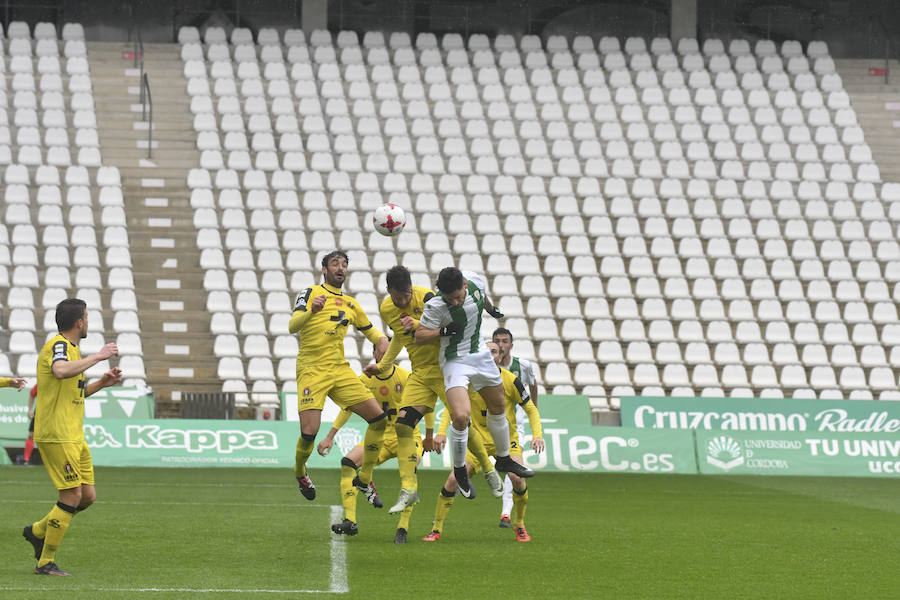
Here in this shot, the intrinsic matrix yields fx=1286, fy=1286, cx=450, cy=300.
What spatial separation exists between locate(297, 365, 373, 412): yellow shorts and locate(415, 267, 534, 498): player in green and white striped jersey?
3.94ft

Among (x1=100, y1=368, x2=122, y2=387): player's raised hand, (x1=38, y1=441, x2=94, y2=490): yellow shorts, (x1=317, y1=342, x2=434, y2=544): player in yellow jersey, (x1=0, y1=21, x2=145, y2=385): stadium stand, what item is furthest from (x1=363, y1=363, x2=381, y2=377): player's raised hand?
(x1=0, y1=21, x2=145, y2=385): stadium stand

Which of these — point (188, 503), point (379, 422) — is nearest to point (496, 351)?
point (379, 422)

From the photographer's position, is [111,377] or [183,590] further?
[111,377]

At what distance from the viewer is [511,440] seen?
11945 millimetres

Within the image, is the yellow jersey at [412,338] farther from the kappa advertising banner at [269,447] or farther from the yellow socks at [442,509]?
the kappa advertising banner at [269,447]

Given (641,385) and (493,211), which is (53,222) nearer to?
(493,211)

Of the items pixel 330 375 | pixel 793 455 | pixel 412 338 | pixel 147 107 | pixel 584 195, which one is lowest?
pixel 793 455

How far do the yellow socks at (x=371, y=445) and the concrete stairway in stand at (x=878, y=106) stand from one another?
79.1 feet

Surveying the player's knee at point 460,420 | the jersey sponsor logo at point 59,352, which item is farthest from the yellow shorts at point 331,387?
the jersey sponsor logo at point 59,352

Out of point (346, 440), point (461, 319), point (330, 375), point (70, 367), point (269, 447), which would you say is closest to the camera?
point (70, 367)

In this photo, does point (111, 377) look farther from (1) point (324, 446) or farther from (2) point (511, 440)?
(2) point (511, 440)

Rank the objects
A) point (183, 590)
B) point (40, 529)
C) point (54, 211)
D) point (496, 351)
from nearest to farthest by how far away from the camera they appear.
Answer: point (183, 590)
point (40, 529)
point (496, 351)
point (54, 211)

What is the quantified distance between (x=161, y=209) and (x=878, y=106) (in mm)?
19597

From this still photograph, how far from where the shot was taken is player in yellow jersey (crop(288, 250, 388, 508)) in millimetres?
11445
